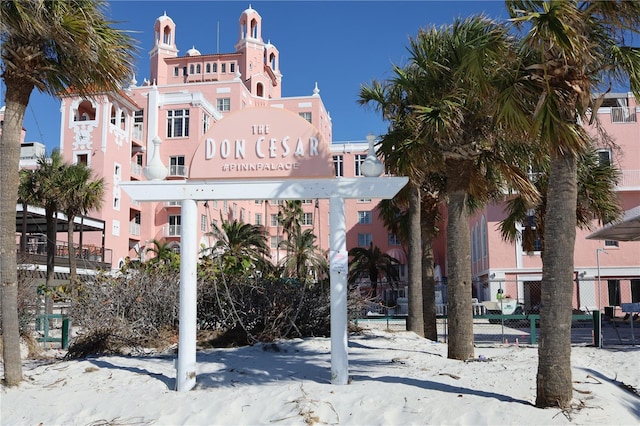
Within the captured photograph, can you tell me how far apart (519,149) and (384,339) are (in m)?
5.22

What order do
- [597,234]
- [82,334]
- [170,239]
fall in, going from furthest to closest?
[170,239], [597,234], [82,334]

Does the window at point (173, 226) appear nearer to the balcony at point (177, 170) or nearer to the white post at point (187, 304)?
the balcony at point (177, 170)

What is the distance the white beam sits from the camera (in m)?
8.48

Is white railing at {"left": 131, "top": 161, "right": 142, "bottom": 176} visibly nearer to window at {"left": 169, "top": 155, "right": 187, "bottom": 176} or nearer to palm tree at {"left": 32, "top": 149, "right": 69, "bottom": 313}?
window at {"left": 169, "top": 155, "right": 187, "bottom": 176}

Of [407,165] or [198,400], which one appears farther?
[407,165]

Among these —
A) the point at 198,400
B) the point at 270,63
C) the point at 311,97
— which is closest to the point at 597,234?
the point at 198,400

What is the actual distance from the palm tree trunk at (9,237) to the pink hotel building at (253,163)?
51.7 inches

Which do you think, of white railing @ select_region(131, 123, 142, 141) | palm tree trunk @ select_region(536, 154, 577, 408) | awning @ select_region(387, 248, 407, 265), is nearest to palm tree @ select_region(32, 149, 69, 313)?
palm tree trunk @ select_region(536, 154, 577, 408)

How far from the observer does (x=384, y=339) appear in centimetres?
1345

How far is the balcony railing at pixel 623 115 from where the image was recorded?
105 feet

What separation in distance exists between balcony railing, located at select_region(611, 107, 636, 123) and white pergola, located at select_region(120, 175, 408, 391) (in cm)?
2832

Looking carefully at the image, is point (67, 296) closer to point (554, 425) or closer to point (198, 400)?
point (198, 400)

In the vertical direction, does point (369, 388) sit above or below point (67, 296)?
below

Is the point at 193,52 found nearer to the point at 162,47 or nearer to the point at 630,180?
the point at 162,47
